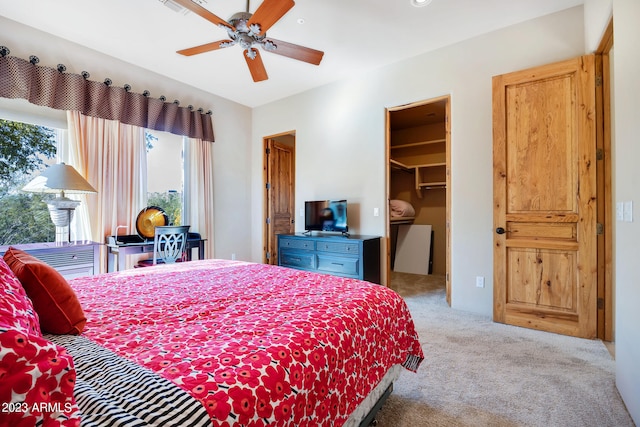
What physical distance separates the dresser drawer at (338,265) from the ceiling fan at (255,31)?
2.17 meters

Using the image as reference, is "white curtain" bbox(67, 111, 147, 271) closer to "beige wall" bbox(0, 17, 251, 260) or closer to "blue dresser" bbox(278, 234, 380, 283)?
"beige wall" bbox(0, 17, 251, 260)

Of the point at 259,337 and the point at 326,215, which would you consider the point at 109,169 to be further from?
the point at 259,337

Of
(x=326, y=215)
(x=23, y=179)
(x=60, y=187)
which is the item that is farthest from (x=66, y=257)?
(x=326, y=215)

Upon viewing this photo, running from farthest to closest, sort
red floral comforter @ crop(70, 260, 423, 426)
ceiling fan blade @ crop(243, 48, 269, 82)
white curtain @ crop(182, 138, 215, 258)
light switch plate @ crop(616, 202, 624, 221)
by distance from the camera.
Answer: white curtain @ crop(182, 138, 215, 258) → ceiling fan blade @ crop(243, 48, 269, 82) → light switch plate @ crop(616, 202, 624, 221) → red floral comforter @ crop(70, 260, 423, 426)

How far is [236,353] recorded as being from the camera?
2.91 feet

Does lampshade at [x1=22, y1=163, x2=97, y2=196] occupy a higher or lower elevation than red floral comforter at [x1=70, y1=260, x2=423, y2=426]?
higher

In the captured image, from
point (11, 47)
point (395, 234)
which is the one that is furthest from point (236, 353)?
point (395, 234)

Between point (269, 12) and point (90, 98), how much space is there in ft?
8.15

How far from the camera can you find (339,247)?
3.62 m

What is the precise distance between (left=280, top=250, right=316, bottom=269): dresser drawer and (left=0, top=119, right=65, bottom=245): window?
2.62 meters

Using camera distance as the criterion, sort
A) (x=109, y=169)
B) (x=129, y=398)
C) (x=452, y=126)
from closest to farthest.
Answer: (x=129, y=398), (x=452, y=126), (x=109, y=169)

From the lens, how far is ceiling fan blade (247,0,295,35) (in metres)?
2.05

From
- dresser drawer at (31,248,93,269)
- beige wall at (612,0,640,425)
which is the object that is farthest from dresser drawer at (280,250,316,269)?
beige wall at (612,0,640,425)

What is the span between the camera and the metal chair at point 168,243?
3237 mm
